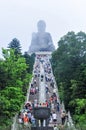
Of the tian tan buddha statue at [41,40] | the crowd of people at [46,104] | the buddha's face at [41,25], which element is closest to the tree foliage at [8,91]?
the crowd of people at [46,104]

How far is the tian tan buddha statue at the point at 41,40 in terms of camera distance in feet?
411

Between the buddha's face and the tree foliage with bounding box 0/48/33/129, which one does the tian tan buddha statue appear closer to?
the buddha's face

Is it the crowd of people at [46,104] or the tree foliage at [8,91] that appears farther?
the crowd of people at [46,104]

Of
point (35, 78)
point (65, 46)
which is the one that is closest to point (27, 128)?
point (65, 46)

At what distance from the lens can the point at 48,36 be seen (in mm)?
129375

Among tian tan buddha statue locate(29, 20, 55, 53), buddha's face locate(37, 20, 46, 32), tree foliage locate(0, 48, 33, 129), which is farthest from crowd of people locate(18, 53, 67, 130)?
buddha's face locate(37, 20, 46, 32)

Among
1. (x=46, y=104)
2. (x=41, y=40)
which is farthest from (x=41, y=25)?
(x=46, y=104)

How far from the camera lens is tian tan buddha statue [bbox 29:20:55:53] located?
411 feet

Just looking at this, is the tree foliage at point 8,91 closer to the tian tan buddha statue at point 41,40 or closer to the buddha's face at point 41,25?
the tian tan buddha statue at point 41,40

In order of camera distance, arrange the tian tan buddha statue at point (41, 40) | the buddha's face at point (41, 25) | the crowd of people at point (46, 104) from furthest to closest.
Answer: the buddha's face at point (41, 25) < the tian tan buddha statue at point (41, 40) < the crowd of people at point (46, 104)

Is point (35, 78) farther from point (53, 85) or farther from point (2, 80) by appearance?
point (2, 80)

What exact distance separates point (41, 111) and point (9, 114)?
4240 mm

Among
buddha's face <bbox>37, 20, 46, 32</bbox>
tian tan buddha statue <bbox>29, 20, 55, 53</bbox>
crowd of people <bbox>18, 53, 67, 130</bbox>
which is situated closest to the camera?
crowd of people <bbox>18, 53, 67, 130</bbox>

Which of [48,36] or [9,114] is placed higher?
[48,36]
